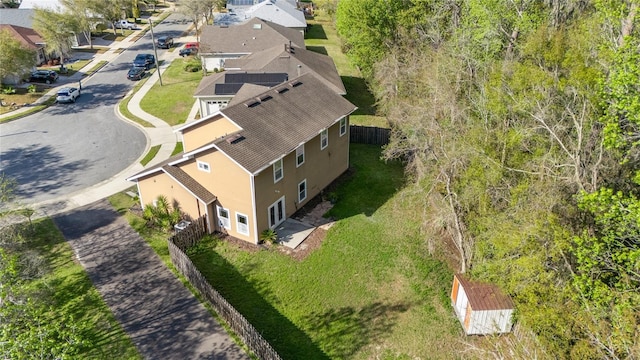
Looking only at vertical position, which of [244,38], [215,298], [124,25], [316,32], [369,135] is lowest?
[215,298]

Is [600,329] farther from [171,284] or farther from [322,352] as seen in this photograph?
[171,284]

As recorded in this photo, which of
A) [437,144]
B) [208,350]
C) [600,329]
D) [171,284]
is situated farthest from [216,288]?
[600,329]

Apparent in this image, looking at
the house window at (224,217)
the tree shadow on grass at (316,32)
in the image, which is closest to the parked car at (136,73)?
the tree shadow on grass at (316,32)

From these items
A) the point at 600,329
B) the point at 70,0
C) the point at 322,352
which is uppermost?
the point at 70,0

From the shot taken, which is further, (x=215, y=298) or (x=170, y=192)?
(x=170, y=192)

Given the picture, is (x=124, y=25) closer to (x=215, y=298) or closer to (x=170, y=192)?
(x=170, y=192)

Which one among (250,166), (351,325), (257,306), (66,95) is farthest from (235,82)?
(351,325)
